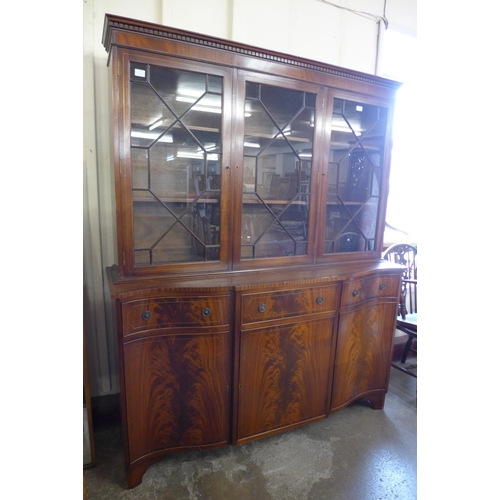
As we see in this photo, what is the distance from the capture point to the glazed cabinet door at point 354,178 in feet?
6.42

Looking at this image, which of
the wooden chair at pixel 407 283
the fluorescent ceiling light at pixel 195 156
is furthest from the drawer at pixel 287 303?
the wooden chair at pixel 407 283

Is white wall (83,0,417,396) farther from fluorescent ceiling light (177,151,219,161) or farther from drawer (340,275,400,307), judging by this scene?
drawer (340,275,400,307)

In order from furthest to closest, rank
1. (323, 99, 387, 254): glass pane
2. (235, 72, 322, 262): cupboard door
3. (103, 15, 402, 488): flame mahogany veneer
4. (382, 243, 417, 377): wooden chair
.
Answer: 1. (382, 243, 417, 377): wooden chair
2. (323, 99, 387, 254): glass pane
3. (235, 72, 322, 262): cupboard door
4. (103, 15, 402, 488): flame mahogany veneer

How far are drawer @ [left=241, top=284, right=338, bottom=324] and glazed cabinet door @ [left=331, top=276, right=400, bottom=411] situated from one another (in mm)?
113

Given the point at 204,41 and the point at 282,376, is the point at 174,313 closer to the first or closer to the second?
the point at 282,376

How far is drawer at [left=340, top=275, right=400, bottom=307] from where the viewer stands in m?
1.86

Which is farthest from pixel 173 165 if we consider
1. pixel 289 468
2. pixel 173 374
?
pixel 289 468

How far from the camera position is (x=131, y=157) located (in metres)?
1.49

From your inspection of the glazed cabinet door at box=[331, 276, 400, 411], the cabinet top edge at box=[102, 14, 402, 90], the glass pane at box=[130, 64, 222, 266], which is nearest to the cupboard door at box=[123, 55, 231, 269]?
the glass pane at box=[130, 64, 222, 266]

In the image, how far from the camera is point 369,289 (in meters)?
1.99

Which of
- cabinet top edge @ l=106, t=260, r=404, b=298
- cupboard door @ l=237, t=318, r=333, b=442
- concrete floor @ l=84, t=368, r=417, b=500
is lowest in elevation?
concrete floor @ l=84, t=368, r=417, b=500
